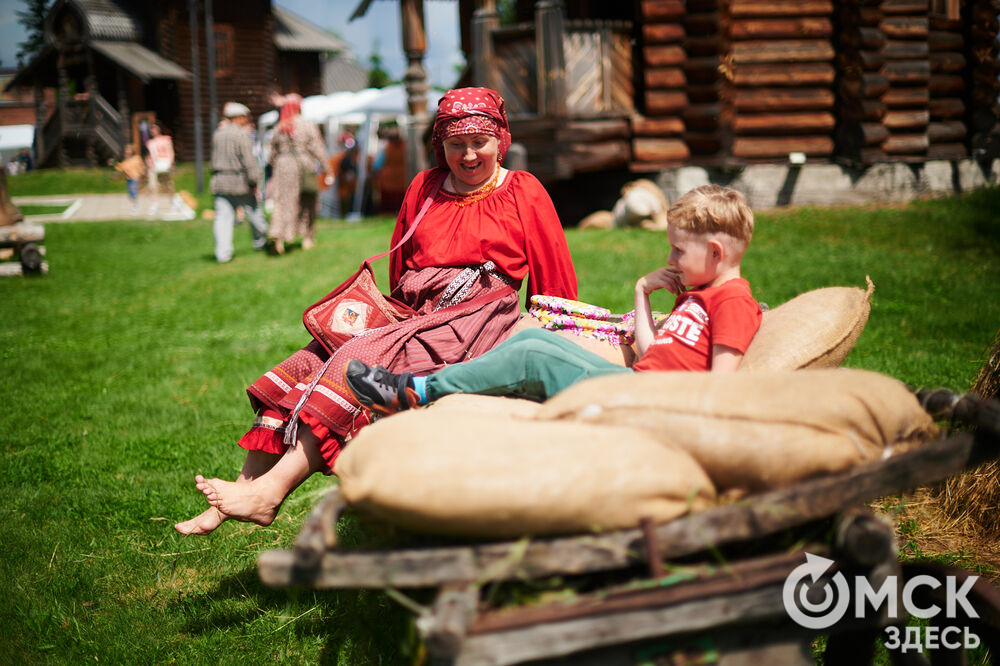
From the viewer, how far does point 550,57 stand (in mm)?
10555

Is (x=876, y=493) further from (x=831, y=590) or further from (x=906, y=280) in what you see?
(x=906, y=280)

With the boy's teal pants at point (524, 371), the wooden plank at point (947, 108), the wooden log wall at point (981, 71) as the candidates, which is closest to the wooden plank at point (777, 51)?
the wooden plank at point (947, 108)

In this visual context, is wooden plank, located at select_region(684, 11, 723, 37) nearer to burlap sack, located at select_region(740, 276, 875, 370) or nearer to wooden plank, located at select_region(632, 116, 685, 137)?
wooden plank, located at select_region(632, 116, 685, 137)

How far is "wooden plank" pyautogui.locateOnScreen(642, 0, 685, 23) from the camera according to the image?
10.5 metres

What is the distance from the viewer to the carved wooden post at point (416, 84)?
13180 millimetres

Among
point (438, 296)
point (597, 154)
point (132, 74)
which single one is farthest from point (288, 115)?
point (132, 74)

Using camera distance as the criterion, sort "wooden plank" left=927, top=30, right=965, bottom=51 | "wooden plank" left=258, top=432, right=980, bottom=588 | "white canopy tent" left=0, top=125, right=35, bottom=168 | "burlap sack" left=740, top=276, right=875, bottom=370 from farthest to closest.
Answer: "white canopy tent" left=0, top=125, right=35, bottom=168 → "wooden plank" left=927, top=30, right=965, bottom=51 → "burlap sack" left=740, top=276, right=875, bottom=370 → "wooden plank" left=258, top=432, right=980, bottom=588

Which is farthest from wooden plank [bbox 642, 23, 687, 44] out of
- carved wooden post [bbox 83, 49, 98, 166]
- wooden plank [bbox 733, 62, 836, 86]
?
carved wooden post [bbox 83, 49, 98, 166]

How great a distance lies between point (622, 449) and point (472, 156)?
1.96 meters

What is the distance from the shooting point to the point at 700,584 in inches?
62.6

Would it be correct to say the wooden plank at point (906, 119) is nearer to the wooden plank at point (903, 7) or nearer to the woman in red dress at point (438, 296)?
the wooden plank at point (903, 7)

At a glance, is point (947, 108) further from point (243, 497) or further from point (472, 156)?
point (243, 497)

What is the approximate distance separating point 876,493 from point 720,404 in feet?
1.30

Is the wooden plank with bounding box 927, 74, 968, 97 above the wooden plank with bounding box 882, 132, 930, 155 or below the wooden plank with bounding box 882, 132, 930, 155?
above
